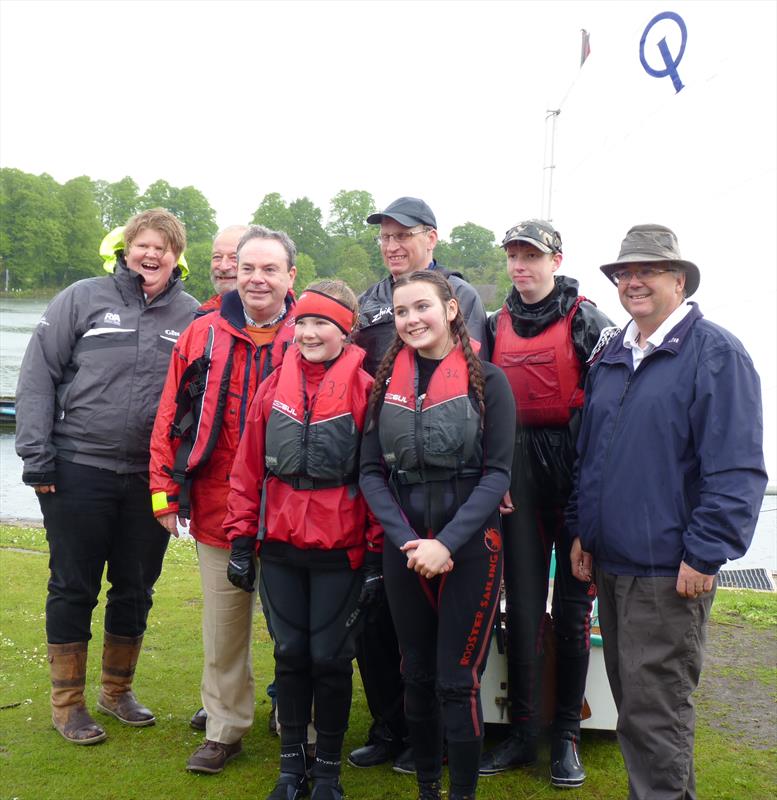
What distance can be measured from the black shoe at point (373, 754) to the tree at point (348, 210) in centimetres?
6222

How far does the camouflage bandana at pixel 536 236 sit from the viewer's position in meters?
3.36

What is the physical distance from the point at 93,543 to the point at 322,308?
1528 millimetres

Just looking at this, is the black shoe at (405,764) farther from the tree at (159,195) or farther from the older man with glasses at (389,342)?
the tree at (159,195)

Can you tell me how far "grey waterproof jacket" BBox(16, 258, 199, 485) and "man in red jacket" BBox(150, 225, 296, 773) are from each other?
0.25m

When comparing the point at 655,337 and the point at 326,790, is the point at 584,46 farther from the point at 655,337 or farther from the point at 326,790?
the point at 326,790

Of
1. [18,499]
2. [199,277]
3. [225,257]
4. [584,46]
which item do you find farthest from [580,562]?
[199,277]

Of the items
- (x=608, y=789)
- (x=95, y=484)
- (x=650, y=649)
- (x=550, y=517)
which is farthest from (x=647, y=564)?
(x=95, y=484)

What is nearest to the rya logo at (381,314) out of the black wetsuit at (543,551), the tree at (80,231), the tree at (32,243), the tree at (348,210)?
the black wetsuit at (543,551)

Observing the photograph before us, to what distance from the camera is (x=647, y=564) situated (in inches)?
105

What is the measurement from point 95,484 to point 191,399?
0.61m

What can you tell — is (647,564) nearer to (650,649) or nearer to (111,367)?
(650,649)

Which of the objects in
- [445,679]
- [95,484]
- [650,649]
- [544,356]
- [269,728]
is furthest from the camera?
[269,728]

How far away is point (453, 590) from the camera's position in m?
2.99

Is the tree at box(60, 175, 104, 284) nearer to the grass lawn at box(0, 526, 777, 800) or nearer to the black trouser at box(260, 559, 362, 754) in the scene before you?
the grass lawn at box(0, 526, 777, 800)
